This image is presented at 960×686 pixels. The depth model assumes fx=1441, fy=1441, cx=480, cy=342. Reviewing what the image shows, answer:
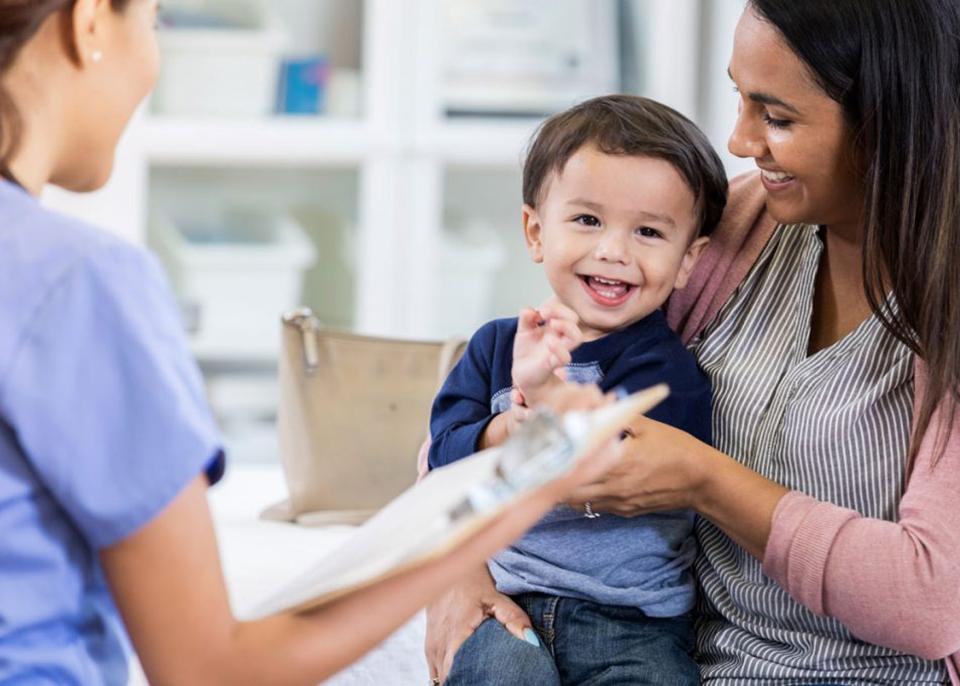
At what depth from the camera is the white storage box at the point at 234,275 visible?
138 inches

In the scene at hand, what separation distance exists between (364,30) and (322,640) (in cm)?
272

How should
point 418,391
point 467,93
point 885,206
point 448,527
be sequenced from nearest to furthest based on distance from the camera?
1. point 448,527
2. point 885,206
3. point 418,391
4. point 467,93

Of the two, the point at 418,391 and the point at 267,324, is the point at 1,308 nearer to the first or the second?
the point at 418,391

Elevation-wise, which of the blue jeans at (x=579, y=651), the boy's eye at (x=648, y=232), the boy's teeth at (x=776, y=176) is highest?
the boy's teeth at (x=776, y=176)

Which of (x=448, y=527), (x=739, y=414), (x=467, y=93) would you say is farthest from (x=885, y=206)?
(x=467, y=93)

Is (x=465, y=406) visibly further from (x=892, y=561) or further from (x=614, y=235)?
(x=892, y=561)

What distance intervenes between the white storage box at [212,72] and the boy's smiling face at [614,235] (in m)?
2.03

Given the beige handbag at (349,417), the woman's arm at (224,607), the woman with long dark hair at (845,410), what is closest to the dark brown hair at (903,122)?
the woman with long dark hair at (845,410)

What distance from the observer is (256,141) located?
3420 mm

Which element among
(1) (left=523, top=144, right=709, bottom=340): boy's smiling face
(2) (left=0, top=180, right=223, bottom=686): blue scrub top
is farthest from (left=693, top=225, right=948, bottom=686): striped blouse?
(2) (left=0, top=180, right=223, bottom=686): blue scrub top

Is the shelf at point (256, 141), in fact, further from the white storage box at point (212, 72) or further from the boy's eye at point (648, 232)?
the boy's eye at point (648, 232)

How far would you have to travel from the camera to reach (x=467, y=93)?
3543 millimetres

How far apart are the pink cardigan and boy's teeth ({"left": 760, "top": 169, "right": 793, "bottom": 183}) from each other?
239 mm

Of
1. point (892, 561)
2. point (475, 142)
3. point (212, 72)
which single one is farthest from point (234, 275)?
point (892, 561)
